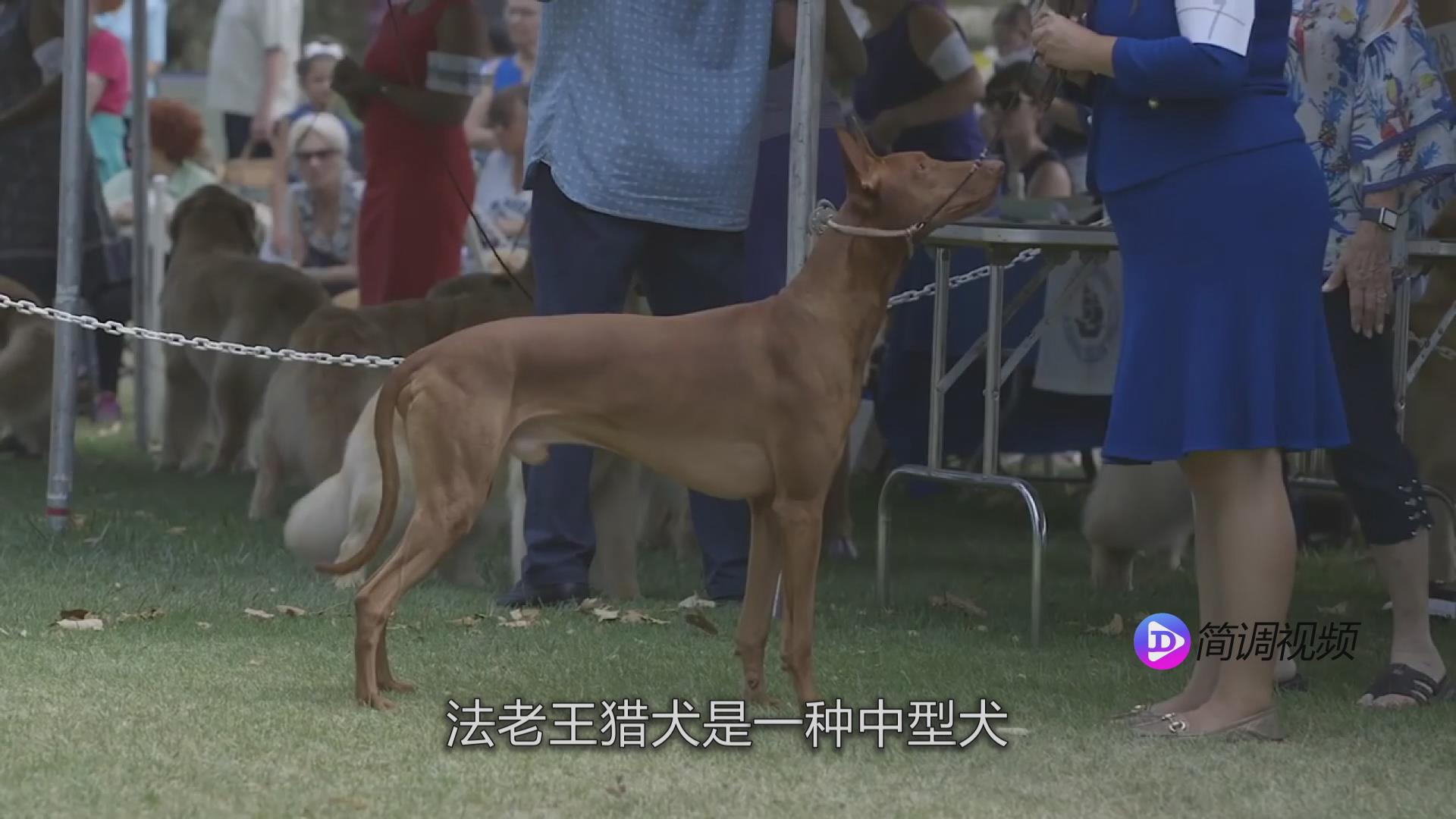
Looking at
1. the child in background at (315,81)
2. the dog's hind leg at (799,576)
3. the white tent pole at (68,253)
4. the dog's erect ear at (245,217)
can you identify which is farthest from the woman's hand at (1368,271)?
the child in background at (315,81)

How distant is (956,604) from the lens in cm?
532

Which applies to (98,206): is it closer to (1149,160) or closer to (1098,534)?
(1098,534)

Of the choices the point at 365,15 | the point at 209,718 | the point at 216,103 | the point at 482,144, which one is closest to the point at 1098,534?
the point at 209,718

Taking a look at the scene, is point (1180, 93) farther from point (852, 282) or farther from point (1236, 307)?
point (852, 282)

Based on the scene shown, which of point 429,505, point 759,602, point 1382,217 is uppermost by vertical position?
point 1382,217

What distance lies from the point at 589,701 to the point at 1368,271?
5.36 ft

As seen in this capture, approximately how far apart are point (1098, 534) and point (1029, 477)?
2177 mm

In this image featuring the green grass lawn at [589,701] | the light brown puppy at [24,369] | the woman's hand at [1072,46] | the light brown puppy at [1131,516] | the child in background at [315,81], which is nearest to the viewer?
the green grass lawn at [589,701]

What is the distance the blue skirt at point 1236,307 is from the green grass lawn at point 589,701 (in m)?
0.55

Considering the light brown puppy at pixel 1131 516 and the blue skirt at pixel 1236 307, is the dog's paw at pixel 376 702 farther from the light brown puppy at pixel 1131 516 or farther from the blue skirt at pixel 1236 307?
the light brown puppy at pixel 1131 516

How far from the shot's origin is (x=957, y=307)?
7355mm

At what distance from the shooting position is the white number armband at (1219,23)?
3328 mm

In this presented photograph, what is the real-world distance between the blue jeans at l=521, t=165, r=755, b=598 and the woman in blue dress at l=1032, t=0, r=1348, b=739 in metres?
1.59

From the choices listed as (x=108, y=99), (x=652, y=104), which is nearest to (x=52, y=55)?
(x=108, y=99)
